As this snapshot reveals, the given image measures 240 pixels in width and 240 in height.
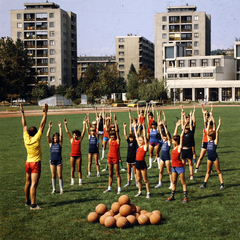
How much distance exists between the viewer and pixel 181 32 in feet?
370

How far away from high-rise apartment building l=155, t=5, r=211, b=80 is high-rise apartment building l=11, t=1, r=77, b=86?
32.5m

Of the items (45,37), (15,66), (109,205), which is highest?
(45,37)

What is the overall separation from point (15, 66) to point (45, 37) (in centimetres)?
2005

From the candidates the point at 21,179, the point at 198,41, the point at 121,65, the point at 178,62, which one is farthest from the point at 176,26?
the point at 21,179

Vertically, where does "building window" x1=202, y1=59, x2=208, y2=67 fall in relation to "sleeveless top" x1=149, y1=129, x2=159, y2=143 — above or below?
above

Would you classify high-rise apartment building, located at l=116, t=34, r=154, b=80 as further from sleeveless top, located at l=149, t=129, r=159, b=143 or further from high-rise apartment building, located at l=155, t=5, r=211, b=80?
sleeveless top, located at l=149, t=129, r=159, b=143

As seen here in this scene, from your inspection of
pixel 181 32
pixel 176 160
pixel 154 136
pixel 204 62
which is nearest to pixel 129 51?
pixel 181 32

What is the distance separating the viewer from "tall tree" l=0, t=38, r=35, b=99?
90625 millimetres

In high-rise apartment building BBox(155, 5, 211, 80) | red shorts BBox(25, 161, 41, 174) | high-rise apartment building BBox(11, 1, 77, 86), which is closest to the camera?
red shorts BBox(25, 161, 41, 174)

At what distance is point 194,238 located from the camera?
7.48 metres

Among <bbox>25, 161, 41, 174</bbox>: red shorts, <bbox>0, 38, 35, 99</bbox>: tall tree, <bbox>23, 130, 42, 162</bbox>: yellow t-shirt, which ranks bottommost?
<bbox>25, 161, 41, 174</bbox>: red shorts

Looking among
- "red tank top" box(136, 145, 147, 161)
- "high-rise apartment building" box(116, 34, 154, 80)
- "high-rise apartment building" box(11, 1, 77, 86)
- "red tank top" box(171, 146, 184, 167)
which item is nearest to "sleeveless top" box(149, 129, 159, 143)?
"red tank top" box(136, 145, 147, 161)

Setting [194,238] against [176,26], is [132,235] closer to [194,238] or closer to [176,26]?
[194,238]

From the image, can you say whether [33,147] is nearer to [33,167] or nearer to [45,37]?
[33,167]
